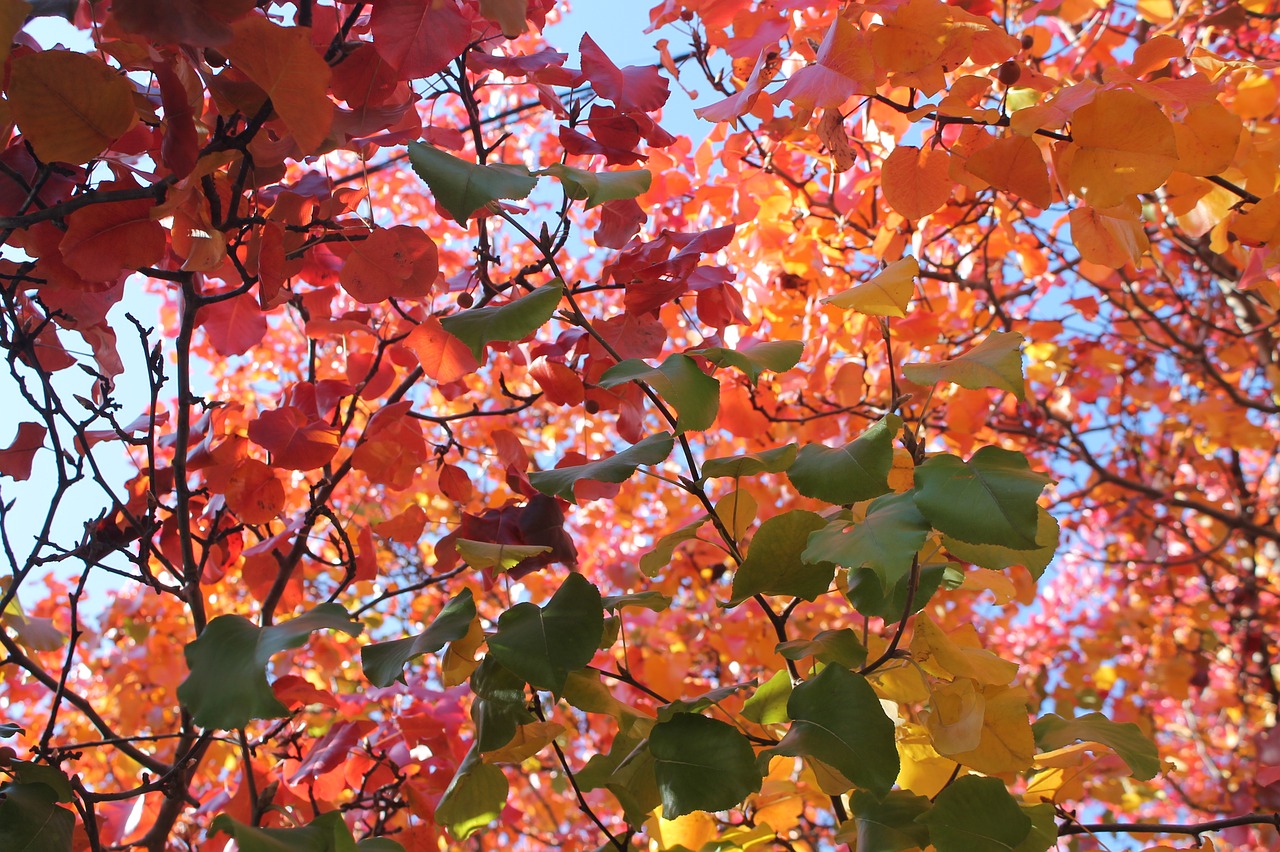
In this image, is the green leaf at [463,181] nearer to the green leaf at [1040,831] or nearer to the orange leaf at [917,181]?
the orange leaf at [917,181]

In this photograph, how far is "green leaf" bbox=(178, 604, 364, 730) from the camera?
0.74 m

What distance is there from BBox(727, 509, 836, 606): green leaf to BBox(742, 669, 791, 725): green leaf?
119 millimetres

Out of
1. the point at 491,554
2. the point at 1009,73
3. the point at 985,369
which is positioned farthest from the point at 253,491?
the point at 1009,73

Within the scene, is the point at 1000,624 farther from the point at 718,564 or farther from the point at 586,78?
the point at 586,78

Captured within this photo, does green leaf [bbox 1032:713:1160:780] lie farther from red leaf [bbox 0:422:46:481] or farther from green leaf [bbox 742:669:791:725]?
red leaf [bbox 0:422:46:481]

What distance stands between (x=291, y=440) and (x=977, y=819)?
1116mm

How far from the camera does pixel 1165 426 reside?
5.06 m

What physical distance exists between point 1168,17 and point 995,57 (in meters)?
1.88

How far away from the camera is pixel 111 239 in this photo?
113cm

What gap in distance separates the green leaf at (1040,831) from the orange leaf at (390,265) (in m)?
1.06

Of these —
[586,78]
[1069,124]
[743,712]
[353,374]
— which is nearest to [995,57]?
[1069,124]

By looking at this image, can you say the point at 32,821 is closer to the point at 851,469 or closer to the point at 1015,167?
the point at 851,469

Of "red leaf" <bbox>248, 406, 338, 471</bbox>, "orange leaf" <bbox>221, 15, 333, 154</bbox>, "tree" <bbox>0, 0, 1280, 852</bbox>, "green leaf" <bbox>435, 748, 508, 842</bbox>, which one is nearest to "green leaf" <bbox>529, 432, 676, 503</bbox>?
"tree" <bbox>0, 0, 1280, 852</bbox>

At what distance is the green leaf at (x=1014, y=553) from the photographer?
0.84 meters
